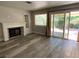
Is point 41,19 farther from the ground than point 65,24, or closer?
farther from the ground

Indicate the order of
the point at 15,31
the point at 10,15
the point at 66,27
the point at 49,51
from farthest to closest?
1. the point at 15,31
2. the point at 10,15
3. the point at 66,27
4. the point at 49,51

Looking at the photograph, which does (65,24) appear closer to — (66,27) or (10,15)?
(66,27)

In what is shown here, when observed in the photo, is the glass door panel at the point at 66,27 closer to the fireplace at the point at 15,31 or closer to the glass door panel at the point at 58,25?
the glass door panel at the point at 58,25

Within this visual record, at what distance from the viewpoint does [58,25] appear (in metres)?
5.77

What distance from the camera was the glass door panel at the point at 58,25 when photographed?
5.50 metres

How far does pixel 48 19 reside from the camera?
6.17 m

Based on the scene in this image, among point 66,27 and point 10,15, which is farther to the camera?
point 10,15

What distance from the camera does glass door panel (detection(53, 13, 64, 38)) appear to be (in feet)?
18.1

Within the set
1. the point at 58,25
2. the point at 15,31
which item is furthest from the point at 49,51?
the point at 15,31

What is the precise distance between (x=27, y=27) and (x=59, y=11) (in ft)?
11.9

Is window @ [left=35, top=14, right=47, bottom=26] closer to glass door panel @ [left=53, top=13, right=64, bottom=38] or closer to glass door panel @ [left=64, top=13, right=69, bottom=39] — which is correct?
glass door panel @ [left=53, top=13, right=64, bottom=38]

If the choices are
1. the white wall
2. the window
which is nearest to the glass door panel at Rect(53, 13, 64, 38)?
the window

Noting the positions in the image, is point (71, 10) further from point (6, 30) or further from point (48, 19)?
point (6, 30)

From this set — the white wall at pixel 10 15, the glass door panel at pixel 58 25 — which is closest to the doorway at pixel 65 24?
the glass door panel at pixel 58 25
